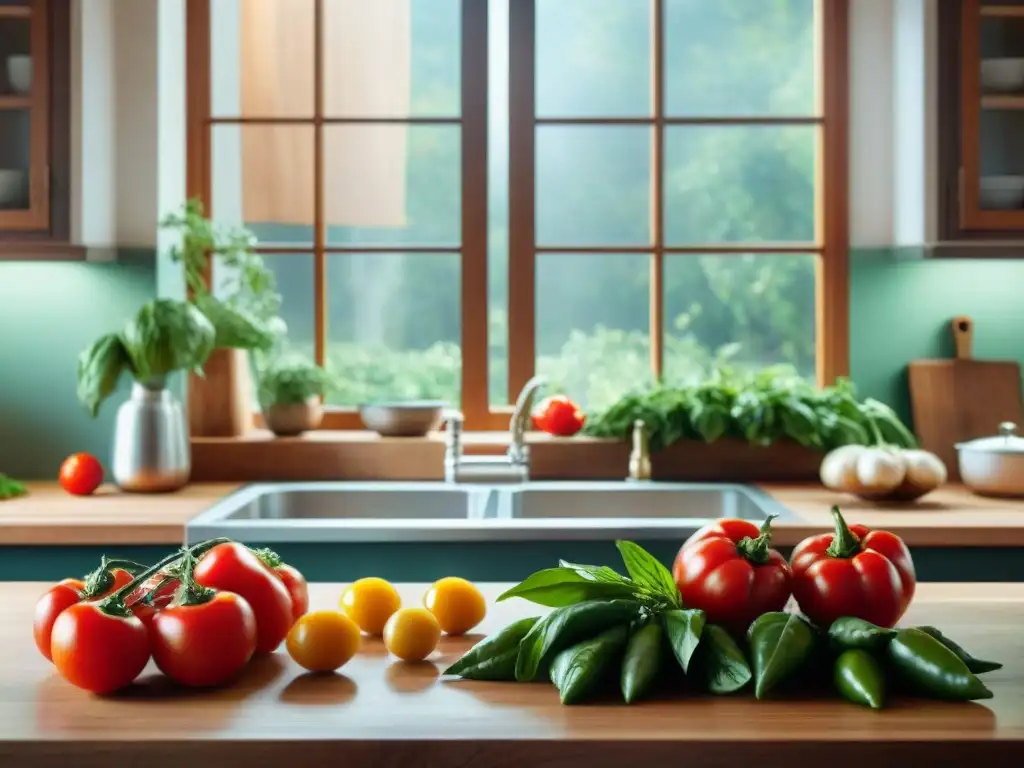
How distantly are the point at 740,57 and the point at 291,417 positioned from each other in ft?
5.61

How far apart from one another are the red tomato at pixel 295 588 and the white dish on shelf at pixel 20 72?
2063 millimetres

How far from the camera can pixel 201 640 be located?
132 cm

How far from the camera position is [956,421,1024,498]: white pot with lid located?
3.02 meters

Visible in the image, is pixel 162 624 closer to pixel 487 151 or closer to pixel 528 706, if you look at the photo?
pixel 528 706

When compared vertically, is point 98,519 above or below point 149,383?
below

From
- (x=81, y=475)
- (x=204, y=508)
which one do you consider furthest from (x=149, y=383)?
(x=204, y=508)

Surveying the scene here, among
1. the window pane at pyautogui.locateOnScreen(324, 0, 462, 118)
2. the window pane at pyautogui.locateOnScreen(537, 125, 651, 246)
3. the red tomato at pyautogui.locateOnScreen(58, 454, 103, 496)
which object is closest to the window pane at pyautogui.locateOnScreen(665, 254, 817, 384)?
the window pane at pyautogui.locateOnScreen(537, 125, 651, 246)

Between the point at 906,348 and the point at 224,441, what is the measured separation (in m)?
1.95

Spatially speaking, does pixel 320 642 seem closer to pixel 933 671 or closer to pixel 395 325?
pixel 933 671

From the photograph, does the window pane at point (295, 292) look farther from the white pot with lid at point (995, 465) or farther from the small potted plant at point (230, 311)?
the white pot with lid at point (995, 465)

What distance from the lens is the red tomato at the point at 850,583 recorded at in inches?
55.9

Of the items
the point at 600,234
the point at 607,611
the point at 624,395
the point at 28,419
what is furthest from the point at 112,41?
the point at 607,611

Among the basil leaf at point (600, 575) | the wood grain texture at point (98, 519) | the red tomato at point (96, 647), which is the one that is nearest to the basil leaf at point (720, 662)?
the basil leaf at point (600, 575)

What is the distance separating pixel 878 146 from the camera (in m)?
3.54
